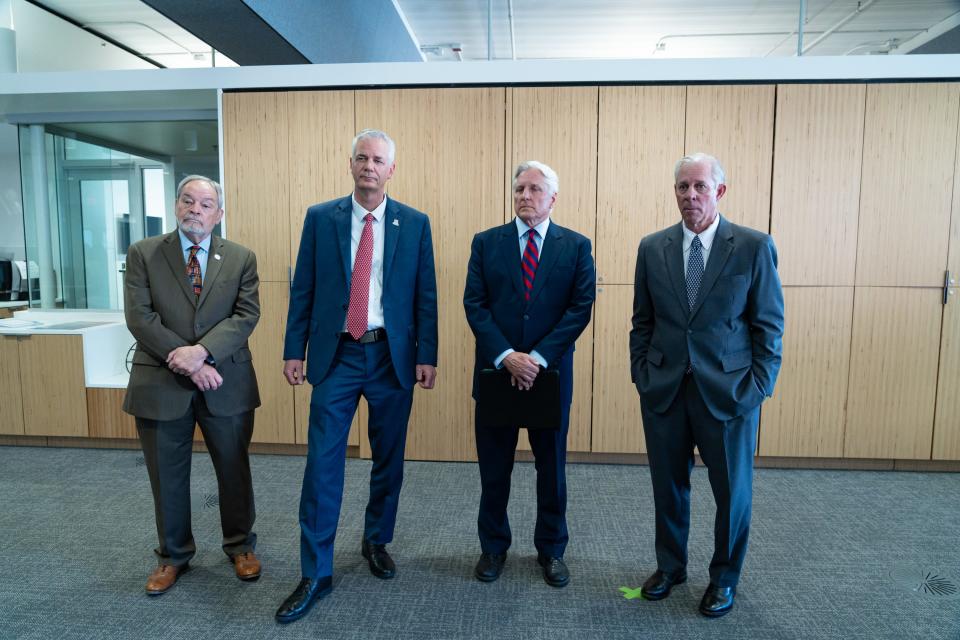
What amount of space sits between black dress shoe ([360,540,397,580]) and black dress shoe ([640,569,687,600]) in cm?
103

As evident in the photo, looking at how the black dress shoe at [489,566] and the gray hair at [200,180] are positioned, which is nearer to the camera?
the gray hair at [200,180]

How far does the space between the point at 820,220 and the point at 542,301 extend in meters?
2.40

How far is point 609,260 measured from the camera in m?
3.87

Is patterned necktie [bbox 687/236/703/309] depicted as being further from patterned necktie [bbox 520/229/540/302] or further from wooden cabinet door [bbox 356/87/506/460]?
wooden cabinet door [bbox 356/87/506/460]

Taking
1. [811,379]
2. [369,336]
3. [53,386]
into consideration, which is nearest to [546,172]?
[369,336]

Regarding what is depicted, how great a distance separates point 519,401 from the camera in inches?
92.1

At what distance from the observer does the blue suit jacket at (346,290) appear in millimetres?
2400

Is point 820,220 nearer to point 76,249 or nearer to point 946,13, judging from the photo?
point 946,13

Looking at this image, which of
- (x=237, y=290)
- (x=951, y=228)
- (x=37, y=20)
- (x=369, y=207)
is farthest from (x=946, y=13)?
(x=37, y=20)

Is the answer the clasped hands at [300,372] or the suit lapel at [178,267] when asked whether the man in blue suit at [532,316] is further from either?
the suit lapel at [178,267]

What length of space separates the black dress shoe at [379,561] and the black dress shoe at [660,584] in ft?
3.37

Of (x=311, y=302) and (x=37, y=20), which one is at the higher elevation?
(x=37, y=20)

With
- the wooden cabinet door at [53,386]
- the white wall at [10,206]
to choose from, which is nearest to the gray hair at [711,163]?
the wooden cabinet door at [53,386]

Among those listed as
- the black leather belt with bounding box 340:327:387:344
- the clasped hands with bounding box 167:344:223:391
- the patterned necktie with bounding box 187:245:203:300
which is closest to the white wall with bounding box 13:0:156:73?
the patterned necktie with bounding box 187:245:203:300
